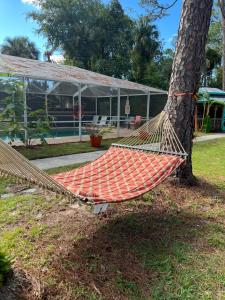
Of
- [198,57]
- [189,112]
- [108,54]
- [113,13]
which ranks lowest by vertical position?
[189,112]

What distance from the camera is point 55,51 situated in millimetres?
25172

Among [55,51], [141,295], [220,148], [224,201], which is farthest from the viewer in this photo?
[55,51]

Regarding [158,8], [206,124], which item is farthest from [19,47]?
[158,8]

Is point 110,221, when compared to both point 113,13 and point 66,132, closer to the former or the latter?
point 66,132

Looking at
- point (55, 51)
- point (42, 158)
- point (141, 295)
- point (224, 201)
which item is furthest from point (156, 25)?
point (141, 295)

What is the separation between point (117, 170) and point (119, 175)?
0.16 m

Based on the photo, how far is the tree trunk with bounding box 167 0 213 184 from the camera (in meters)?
4.11

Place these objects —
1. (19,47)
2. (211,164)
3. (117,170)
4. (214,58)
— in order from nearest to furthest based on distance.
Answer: (117,170)
(211,164)
(214,58)
(19,47)

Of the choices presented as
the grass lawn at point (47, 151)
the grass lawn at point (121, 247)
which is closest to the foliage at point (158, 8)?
the grass lawn at point (47, 151)

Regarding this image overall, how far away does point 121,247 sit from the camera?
8.89 ft

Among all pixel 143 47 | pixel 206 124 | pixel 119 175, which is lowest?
pixel 119 175

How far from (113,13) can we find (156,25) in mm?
4544

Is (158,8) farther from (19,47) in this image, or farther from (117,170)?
(19,47)

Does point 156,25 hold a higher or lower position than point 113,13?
lower
